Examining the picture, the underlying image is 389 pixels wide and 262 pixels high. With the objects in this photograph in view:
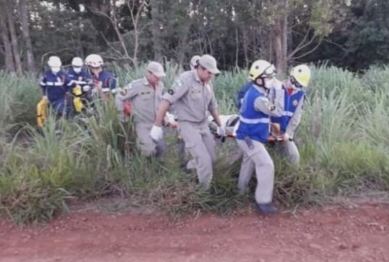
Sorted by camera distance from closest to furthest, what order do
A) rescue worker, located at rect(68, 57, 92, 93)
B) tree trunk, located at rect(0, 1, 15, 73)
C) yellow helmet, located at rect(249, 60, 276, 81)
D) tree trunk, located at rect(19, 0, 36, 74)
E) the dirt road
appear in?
1. the dirt road
2. yellow helmet, located at rect(249, 60, 276, 81)
3. rescue worker, located at rect(68, 57, 92, 93)
4. tree trunk, located at rect(19, 0, 36, 74)
5. tree trunk, located at rect(0, 1, 15, 73)

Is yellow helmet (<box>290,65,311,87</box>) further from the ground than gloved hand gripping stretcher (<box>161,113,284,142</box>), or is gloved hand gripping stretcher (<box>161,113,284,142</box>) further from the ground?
yellow helmet (<box>290,65,311,87</box>)

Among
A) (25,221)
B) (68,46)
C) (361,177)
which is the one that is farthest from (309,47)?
(25,221)

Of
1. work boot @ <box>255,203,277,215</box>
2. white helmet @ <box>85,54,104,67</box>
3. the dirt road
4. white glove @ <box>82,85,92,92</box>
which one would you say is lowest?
the dirt road

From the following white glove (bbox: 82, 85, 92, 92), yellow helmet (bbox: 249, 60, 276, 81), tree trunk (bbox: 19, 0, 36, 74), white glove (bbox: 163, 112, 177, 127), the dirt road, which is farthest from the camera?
tree trunk (bbox: 19, 0, 36, 74)

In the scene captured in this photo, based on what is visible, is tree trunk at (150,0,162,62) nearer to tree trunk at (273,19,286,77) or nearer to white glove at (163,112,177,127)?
tree trunk at (273,19,286,77)

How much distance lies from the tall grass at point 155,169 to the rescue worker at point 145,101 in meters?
0.12

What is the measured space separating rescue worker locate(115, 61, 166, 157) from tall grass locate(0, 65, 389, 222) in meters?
0.12

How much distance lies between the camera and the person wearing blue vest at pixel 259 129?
626 centimetres

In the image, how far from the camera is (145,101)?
7246mm

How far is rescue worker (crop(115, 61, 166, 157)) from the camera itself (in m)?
7.12

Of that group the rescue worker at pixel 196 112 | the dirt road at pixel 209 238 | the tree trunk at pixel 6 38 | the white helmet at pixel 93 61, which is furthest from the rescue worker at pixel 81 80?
the tree trunk at pixel 6 38

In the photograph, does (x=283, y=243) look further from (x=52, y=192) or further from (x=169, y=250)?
(x=52, y=192)

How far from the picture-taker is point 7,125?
26.4ft

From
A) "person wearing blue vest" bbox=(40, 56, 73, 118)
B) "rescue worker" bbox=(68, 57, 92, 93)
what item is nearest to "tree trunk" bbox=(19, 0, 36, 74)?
"person wearing blue vest" bbox=(40, 56, 73, 118)
